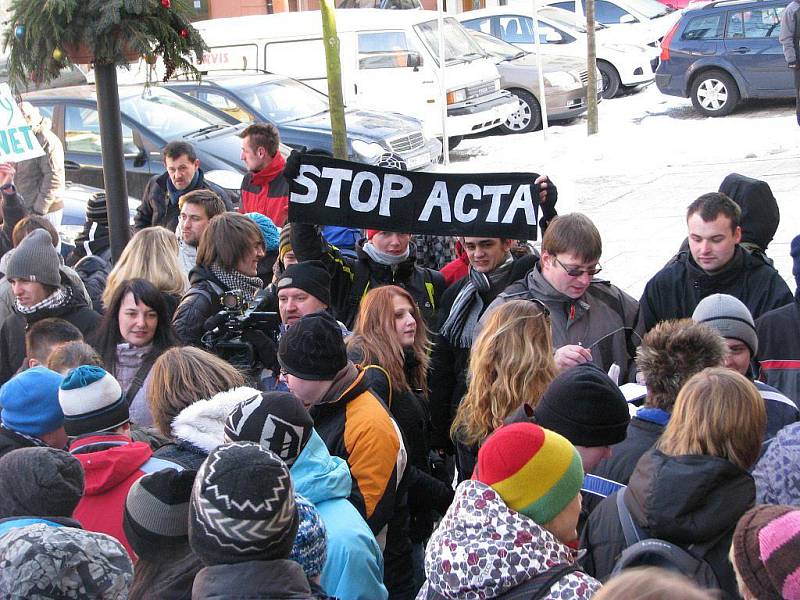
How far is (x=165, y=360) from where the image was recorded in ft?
13.2

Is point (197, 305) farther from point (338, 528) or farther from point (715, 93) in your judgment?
point (715, 93)

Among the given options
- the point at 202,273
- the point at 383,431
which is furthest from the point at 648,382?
the point at 202,273

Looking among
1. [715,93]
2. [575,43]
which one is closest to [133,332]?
[715,93]

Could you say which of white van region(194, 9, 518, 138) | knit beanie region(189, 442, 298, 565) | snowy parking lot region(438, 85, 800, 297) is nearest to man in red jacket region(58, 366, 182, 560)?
knit beanie region(189, 442, 298, 565)

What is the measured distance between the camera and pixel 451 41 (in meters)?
17.4

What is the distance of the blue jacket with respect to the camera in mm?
3342

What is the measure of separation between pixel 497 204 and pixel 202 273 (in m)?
1.65

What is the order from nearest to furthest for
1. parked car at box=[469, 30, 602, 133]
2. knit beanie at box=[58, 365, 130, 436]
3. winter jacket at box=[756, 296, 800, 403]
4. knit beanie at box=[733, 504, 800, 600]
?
knit beanie at box=[733, 504, 800, 600] < knit beanie at box=[58, 365, 130, 436] < winter jacket at box=[756, 296, 800, 403] < parked car at box=[469, 30, 602, 133]

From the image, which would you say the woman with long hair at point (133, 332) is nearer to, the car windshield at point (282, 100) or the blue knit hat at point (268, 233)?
the blue knit hat at point (268, 233)

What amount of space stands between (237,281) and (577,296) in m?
1.94

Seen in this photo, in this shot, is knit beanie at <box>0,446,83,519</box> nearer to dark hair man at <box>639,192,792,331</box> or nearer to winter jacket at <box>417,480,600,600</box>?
winter jacket at <box>417,480,600,600</box>

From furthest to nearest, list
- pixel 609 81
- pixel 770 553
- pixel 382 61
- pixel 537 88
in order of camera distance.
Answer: pixel 609 81 < pixel 537 88 < pixel 382 61 < pixel 770 553

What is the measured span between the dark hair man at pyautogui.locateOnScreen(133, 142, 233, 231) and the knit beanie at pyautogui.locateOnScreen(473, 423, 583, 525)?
227 inches

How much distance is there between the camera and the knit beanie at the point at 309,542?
9.29 feet
